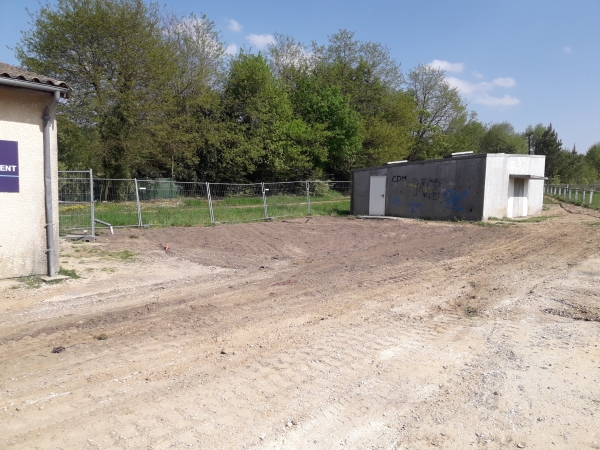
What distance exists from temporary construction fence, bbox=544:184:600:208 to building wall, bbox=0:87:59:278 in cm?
2968

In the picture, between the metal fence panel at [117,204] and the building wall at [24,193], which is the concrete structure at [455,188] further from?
the building wall at [24,193]

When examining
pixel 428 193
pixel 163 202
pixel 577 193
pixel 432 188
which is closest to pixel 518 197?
pixel 432 188

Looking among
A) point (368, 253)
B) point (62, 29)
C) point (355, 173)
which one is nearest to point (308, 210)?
point (355, 173)

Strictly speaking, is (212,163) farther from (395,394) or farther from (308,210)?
(395,394)

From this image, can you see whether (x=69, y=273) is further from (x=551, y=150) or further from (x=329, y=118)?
(x=551, y=150)

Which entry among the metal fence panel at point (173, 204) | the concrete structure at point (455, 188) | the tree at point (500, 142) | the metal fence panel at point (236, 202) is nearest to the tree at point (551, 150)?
the tree at point (500, 142)

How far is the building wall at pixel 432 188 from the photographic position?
19469 mm

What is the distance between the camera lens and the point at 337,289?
7.69 m

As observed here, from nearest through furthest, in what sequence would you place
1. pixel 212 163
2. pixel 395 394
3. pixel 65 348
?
pixel 395 394 < pixel 65 348 < pixel 212 163

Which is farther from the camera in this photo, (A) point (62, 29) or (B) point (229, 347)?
(A) point (62, 29)

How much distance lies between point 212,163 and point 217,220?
14.8m

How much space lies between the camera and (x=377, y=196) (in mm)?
24094

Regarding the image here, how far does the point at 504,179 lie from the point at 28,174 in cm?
1935

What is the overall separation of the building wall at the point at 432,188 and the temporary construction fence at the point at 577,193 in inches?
494
